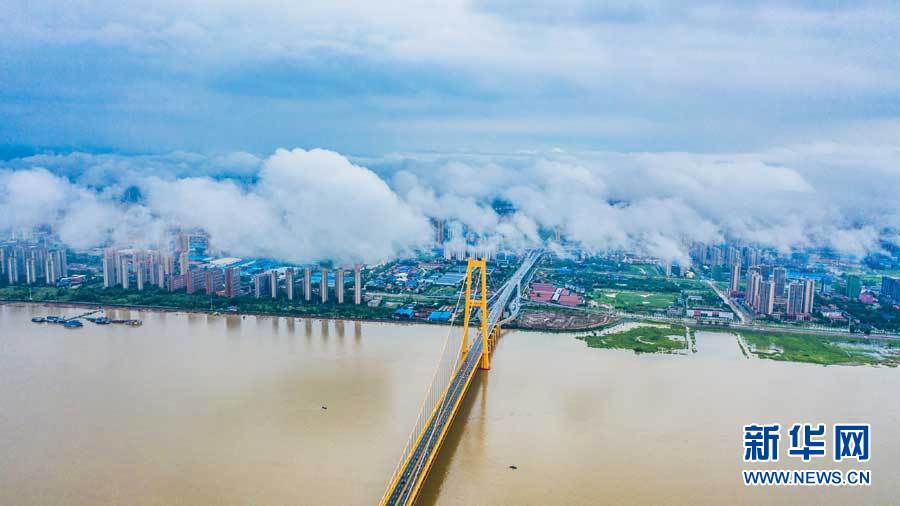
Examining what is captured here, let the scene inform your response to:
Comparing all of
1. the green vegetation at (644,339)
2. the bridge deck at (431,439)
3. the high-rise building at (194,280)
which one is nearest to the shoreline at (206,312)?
the green vegetation at (644,339)

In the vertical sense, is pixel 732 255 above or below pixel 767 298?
above

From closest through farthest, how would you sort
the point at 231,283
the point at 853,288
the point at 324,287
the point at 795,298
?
the point at 795,298
the point at 324,287
the point at 231,283
the point at 853,288

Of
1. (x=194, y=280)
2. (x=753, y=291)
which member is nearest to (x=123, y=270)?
(x=194, y=280)

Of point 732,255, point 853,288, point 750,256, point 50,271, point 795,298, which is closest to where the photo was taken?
point 795,298

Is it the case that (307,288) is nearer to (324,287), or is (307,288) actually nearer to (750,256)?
(324,287)

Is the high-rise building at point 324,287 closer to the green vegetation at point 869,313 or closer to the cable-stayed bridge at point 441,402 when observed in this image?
the cable-stayed bridge at point 441,402

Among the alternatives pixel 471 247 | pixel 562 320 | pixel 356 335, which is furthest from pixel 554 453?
pixel 471 247
